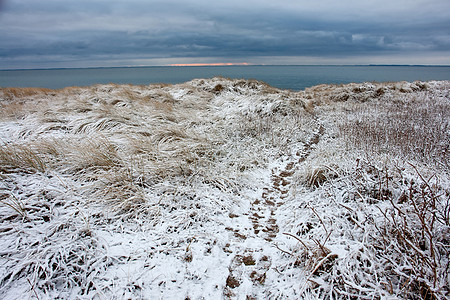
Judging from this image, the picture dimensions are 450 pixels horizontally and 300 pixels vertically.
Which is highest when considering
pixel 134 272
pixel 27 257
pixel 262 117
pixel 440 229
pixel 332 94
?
pixel 332 94

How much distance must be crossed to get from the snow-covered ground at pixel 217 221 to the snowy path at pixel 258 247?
0.02 m

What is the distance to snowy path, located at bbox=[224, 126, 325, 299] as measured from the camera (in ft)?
7.13

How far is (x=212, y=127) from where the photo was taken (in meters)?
6.72

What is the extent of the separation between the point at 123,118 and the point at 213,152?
3.37 m

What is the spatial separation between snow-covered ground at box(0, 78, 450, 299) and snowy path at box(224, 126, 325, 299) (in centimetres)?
2

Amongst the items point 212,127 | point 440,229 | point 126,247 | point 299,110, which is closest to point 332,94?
point 299,110

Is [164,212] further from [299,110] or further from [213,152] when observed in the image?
[299,110]

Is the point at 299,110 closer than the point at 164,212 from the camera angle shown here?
No

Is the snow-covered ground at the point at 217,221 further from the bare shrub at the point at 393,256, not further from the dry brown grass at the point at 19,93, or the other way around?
the dry brown grass at the point at 19,93

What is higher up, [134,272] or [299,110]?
[299,110]

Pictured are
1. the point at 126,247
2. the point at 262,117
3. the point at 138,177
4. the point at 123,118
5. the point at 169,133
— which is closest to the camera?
the point at 126,247

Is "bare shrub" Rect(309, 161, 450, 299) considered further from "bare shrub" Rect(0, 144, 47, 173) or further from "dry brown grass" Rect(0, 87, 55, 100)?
"dry brown grass" Rect(0, 87, 55, 100)

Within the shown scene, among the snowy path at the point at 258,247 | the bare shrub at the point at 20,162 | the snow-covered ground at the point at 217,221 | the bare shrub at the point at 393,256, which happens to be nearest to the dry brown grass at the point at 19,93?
the snow-covered ground at the point at 217,221

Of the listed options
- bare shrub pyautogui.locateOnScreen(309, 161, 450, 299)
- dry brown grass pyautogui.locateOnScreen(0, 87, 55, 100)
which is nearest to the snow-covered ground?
bare shrub pyautogui.locateOnScreen(309, 161, 450, 299)
